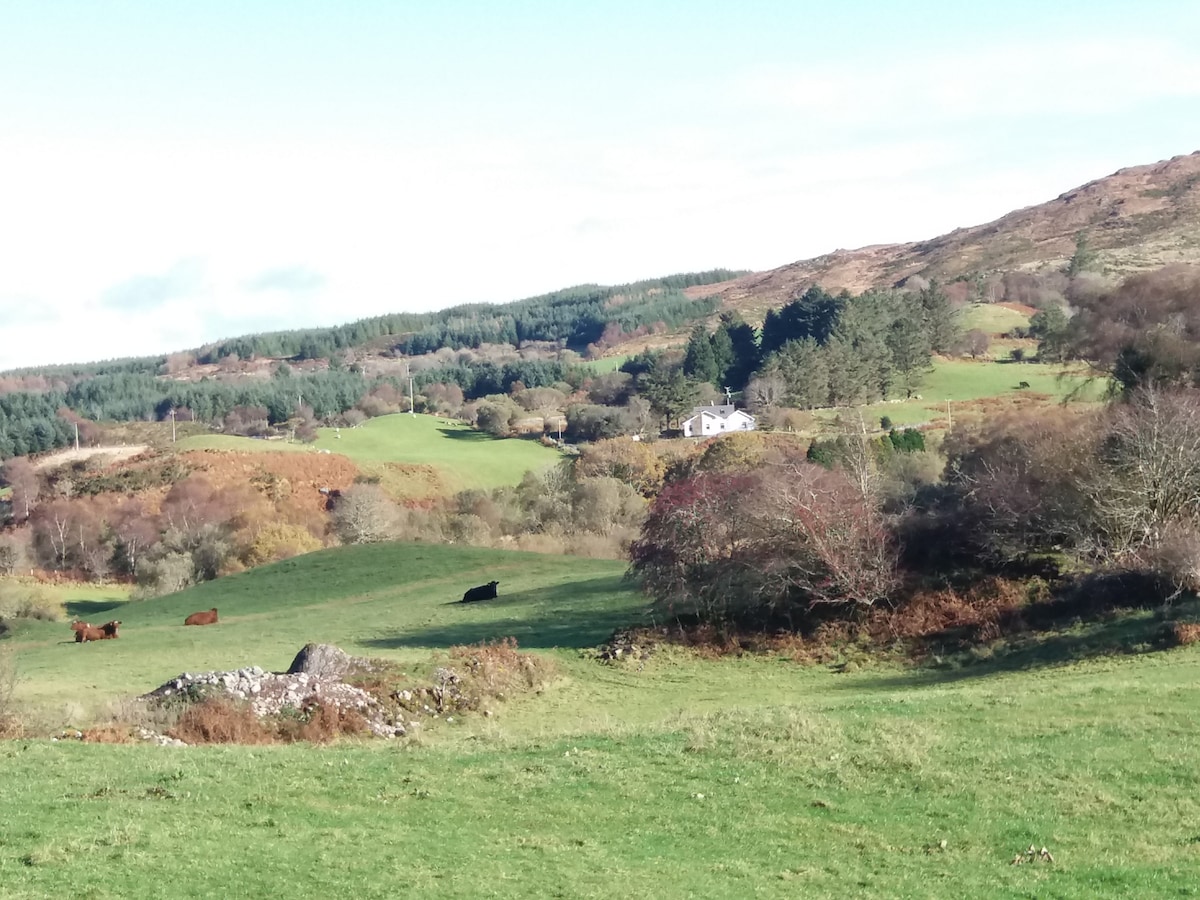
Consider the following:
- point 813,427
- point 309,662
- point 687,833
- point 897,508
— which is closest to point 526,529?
point 813,427

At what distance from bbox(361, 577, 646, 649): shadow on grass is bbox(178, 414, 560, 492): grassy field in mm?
64558

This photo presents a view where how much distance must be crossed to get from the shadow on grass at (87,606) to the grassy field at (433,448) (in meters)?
42.5

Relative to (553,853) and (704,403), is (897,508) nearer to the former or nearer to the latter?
(553,853)

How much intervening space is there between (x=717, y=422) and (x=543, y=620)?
247 ft

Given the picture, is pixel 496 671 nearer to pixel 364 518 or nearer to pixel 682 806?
pixel 682 806

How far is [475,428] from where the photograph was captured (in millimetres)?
143875

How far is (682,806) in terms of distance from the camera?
14.6m

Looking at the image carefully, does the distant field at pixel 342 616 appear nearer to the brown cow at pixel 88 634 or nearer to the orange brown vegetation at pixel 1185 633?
the brown cow at pixel 88 634

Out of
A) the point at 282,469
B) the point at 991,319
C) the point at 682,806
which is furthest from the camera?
the point at 991,319

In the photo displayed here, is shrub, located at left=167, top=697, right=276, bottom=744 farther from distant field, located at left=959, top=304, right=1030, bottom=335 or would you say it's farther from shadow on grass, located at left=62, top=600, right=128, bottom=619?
distant field, located at left=959, top=304, right=1030, bottom=335

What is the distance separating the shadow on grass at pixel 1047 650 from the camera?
27.6 m

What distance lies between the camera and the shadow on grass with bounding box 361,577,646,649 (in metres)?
39.4

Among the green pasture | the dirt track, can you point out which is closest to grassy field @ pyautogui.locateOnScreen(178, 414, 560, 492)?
the dirt track

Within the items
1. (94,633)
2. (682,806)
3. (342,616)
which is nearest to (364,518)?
(342,616)
